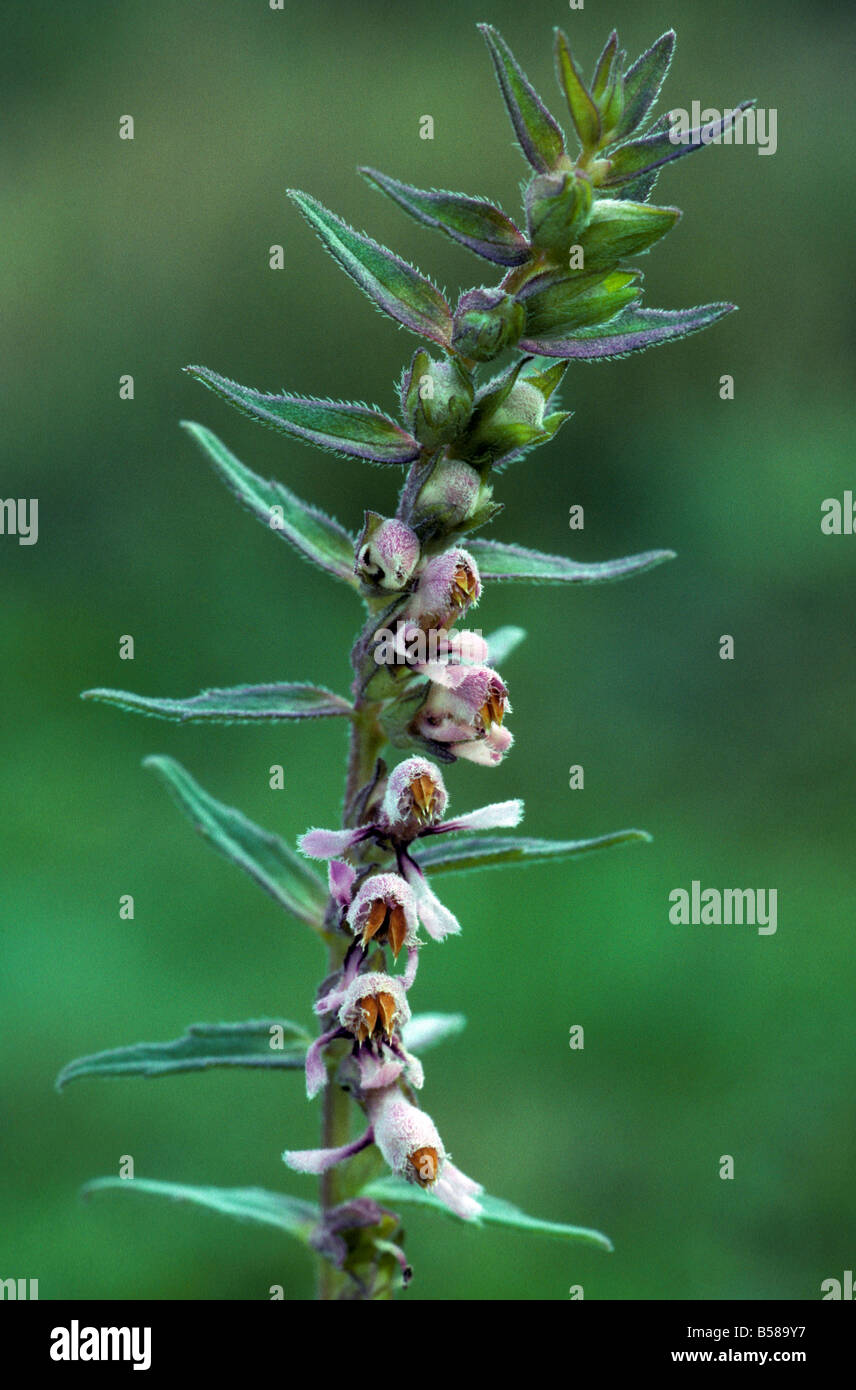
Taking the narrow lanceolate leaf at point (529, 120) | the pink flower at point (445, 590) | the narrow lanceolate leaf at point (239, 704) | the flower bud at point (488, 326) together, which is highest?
the narrow lanceolate leaf at point (529, 120)

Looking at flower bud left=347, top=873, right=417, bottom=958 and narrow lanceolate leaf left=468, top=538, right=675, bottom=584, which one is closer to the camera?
flower bud left=347, top=873, right=417, bottom=958

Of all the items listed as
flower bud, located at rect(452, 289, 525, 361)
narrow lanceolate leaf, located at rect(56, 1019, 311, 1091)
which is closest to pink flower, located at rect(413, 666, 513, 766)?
flower bud, located at rect(452, 289, 525, 361)

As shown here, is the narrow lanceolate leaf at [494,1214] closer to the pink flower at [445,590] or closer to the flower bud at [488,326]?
the pink flower at [445,590]

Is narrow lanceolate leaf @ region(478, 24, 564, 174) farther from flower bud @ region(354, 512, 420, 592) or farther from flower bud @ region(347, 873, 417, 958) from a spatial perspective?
flower bud @ region(347, 873, 417, 958)

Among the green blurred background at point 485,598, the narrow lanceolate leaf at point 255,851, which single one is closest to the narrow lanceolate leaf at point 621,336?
the narrow lanceolate leaf at point 255,851

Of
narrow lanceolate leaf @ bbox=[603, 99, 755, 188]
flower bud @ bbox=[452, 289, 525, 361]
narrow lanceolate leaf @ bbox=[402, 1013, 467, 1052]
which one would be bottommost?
narrow lanceolate leaf @ bbox=[402, 1013, 467, 1052]

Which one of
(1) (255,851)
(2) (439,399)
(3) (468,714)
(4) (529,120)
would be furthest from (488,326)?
(1) (255,851)
